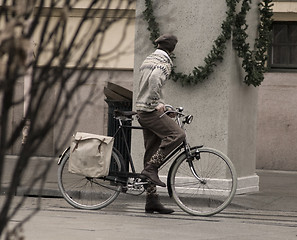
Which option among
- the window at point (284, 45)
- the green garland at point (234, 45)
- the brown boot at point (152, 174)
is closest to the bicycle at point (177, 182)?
the brown boot at point (152, 174)

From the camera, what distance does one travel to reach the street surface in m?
7.43

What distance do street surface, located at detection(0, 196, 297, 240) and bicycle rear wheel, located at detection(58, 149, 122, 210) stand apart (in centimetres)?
11

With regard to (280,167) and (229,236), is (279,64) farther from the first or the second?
(229,236)

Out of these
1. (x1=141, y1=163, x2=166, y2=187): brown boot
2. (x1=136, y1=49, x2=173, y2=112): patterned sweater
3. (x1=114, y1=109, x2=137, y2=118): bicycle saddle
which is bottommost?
(x1=141, y1=163, x2=166, y2=187): brown boot

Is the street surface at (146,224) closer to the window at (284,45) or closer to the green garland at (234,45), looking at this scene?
the green garland at (234,45)

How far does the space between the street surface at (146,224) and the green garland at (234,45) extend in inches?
65.3

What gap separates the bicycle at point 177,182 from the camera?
9312mm

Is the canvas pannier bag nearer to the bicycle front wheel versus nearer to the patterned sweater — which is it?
the patterned sweater

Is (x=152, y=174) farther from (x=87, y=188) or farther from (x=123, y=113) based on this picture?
(x=87, y=188)

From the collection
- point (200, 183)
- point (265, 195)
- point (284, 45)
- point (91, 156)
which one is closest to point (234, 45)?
point (265, 195)

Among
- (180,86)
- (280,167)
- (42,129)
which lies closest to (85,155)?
(180,86)

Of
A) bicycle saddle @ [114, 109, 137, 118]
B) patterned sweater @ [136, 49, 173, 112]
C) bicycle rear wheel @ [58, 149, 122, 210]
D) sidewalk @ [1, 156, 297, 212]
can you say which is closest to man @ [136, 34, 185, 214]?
patterned sweater @ [136, 49, 173, 112]

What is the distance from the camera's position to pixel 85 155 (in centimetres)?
948

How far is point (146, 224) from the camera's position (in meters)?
8.36
